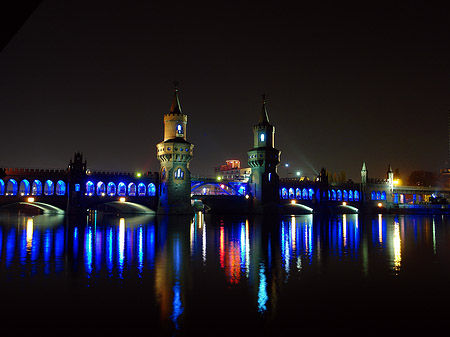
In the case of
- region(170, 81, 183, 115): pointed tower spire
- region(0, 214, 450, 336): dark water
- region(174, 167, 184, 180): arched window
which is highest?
region(170, 81, 183, 115): pointed tower spire

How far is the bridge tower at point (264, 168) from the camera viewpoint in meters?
100

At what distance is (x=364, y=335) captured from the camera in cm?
1305

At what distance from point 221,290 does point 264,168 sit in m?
83.1

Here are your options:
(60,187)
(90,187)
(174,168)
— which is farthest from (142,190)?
(60,187)

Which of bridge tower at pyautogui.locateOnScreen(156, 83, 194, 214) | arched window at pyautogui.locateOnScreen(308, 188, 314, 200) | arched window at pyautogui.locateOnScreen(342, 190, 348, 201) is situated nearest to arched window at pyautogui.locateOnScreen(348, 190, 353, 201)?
arched window at pyautogui.locateOnScreen(342, 190, 348, 201)

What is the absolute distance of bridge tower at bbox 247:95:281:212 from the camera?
100m

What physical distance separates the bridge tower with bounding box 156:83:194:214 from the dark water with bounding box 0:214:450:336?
54482 millimetres

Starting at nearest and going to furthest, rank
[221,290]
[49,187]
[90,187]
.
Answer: [221,290] < [49,187] < [90,187]

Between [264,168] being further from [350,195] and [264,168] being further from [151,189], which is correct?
[350,195]

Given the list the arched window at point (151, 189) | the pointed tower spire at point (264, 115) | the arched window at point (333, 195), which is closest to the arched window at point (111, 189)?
the arched window at point (151, 189)

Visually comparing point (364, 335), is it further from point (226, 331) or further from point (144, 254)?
point (144, 254)

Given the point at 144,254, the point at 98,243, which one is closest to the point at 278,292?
the point at 144,254

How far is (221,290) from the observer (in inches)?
732

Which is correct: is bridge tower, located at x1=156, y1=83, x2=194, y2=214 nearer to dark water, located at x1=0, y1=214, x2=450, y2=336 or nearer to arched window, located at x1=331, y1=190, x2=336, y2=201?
arched window, located at x1=331, y1=190, x2=336, y2=201
